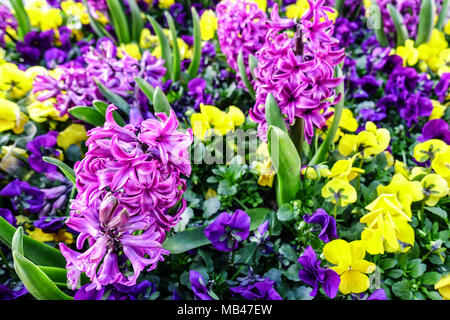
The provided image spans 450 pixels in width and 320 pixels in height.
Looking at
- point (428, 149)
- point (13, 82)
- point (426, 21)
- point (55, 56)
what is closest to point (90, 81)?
point (13, 82)

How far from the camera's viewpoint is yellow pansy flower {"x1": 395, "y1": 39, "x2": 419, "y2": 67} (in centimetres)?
165

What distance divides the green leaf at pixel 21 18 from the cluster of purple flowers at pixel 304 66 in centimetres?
155

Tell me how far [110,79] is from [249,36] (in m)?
0.56

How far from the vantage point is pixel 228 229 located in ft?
3.42

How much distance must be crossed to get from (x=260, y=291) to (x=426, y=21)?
1.51 meters

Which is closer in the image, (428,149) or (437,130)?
(428,149)

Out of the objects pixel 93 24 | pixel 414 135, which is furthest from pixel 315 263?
pixel 93 24

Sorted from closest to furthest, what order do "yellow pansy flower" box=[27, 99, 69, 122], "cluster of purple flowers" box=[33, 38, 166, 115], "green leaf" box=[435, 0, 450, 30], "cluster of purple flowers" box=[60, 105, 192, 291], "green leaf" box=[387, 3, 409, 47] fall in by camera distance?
"cluster of purple flowers" box=[60, 105, 192, 291]
"cluster of purple flowers" box=[33, 38, 166, 115]
"yellow pansy flower" box=[27, 99, 69, 122]
"green leaf" box=[387, 3, 409, 47]
"green leaf" box=[435, 0, 450, 30]

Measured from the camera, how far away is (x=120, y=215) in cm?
74

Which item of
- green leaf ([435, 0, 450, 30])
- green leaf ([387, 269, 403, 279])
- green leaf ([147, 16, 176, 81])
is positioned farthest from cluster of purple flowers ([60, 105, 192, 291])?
green leaf ([435, 0, 450, 30])

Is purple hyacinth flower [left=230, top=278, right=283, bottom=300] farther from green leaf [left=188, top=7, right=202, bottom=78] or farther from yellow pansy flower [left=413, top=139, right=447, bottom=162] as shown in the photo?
green leaf [left=188, top=7, right=202, bottom=78]

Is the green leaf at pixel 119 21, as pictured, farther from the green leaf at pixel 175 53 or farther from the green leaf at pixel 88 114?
the green leaf at pixel 88 114

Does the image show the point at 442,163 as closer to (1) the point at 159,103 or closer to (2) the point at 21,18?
(1) the point at 159,103

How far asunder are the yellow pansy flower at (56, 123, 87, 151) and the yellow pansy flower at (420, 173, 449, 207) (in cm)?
120
